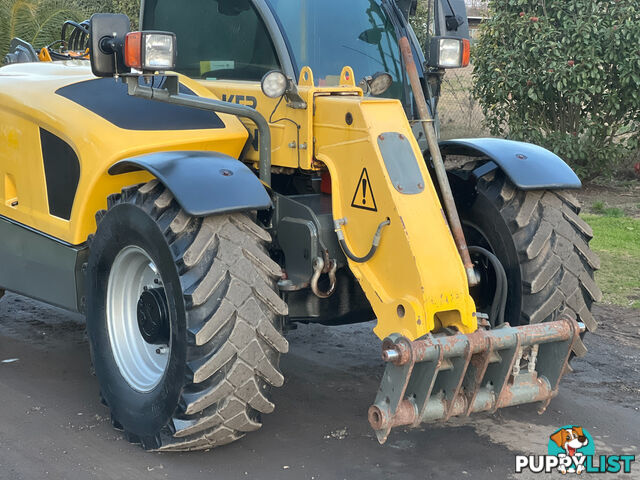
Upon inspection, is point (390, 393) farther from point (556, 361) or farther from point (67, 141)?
point (67, 141)

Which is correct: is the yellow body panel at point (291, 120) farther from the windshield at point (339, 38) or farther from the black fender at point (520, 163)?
the black fender at point (520, 163)

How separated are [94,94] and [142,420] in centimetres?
186

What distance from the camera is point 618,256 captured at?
327 inches

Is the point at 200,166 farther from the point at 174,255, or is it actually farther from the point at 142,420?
the point at 142,420

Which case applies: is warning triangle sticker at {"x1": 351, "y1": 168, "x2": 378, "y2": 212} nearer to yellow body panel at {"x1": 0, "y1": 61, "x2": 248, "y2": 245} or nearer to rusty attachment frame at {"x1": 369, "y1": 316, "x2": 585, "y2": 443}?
rusty attachment frame at {"x1": 369, "y1": 316, "x2": 585, "y2": 443}

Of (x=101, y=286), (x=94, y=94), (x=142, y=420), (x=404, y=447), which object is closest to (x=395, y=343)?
(x=404, y=447)

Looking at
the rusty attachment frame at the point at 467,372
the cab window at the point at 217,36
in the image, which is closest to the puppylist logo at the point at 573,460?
the rusty attachment frame at the point at 467,372

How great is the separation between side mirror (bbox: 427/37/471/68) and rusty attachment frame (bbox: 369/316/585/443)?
62.0 inches

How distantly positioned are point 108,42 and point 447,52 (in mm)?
1804

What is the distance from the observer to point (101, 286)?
177 inches

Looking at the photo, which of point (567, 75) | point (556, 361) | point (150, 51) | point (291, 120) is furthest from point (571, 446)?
point (567, 75)

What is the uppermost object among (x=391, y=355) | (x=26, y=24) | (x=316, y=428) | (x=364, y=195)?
(x=26, y=24)

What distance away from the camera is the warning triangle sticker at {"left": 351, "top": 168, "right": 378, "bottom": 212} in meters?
4.03

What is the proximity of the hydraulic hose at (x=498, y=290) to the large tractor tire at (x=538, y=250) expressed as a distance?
80 millimetres
